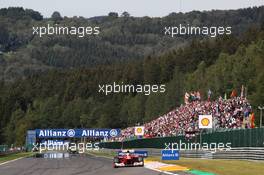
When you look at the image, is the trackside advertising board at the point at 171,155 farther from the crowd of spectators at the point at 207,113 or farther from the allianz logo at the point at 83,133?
the allianz logo at the point at 83,133

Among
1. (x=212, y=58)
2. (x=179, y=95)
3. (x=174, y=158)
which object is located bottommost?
(x=174, y=158)

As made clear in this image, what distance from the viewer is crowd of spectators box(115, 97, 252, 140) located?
175ft

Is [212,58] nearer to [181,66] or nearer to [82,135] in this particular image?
[181,66]

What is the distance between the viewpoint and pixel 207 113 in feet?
200

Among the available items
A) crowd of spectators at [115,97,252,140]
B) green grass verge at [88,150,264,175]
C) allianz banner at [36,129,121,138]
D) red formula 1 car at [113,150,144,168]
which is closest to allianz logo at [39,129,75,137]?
allianz banner at [36,129,121,138]

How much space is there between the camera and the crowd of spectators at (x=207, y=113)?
5338 cm

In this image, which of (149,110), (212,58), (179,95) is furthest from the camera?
(212,58)

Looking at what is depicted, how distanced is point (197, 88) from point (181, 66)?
4775cm

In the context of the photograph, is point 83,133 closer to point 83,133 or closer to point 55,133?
point 83,133

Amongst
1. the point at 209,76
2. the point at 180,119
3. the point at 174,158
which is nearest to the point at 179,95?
the point at 209,76

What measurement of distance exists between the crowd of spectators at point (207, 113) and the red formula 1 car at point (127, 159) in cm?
1201

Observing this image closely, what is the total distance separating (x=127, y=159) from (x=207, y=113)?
2765cm

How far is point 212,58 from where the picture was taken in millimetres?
152625

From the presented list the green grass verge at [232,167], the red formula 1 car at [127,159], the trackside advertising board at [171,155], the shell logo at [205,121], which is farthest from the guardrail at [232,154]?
the red formula 1 car at [127,159]
